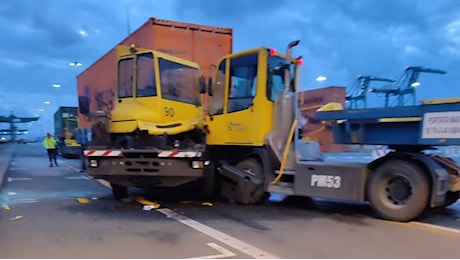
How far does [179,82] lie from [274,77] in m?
2.19

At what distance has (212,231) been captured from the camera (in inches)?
245

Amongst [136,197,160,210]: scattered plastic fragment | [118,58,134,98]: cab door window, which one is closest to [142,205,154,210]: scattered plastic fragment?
[136,197,160,210]: scattered plastic fragment

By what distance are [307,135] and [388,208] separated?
3.02 m

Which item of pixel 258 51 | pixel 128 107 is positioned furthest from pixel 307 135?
pixel 128 107

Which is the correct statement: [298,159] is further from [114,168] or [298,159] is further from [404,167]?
[114,168]

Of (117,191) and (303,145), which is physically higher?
(303,145)

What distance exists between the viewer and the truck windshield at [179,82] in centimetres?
876

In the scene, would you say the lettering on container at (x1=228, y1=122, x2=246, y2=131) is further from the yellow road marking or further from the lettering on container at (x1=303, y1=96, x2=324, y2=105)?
the lettering on container at (x1=303, y1=96, x2=324, y2=105)

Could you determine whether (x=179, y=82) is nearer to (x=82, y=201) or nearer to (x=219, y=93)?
(x=219, y=93)

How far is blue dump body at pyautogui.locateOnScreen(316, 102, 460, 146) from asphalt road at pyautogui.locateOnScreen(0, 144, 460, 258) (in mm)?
1358

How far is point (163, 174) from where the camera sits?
8.16m

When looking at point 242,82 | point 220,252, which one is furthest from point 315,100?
point 220,252

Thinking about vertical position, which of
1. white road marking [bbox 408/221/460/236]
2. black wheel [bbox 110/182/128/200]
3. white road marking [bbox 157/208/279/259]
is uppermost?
black wheel [bbox 110/182/128/200]

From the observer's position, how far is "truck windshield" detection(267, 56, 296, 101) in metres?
8.12
